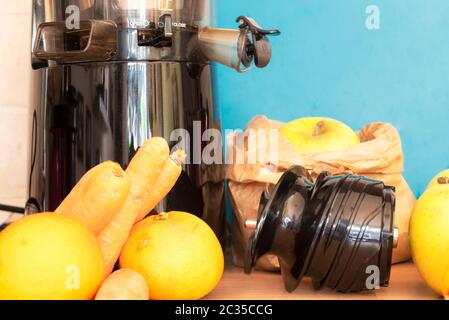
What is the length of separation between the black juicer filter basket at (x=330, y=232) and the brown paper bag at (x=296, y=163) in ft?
0.43

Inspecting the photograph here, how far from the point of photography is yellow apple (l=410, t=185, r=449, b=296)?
81 cm

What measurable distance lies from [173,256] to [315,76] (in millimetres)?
608

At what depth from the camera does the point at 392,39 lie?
1276 millimetres

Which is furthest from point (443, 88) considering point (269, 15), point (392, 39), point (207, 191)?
point (207, 191)

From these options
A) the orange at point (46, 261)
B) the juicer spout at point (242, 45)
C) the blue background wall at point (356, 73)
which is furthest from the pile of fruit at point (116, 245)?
the blue background wall at point (356, 73)

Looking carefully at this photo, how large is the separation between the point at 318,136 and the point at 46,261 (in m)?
0.47

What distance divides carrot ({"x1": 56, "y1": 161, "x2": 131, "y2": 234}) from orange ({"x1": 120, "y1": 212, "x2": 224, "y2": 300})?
0.15 ft

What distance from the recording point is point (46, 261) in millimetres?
696

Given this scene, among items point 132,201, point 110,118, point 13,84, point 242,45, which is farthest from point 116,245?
point 13,84

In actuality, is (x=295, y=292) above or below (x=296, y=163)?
below

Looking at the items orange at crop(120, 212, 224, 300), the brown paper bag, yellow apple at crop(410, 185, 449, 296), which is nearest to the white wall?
the brown paper bag

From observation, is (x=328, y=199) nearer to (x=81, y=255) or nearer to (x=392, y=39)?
(x=81, y=255)

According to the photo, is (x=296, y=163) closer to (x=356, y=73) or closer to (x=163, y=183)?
(x=163, y=183)

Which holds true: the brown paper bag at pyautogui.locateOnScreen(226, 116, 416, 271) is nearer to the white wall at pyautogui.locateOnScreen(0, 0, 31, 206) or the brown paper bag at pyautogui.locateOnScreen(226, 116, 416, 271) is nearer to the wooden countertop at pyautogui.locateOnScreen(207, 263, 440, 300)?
the wooden countertop at pyautogui.locateOnScreen(207, 263, 440, 300)
